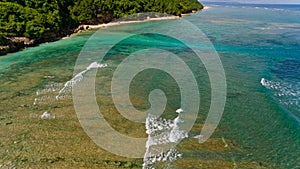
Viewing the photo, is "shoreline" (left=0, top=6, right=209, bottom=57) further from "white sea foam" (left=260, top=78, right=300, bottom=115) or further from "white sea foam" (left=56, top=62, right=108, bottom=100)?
"white sea foam" (left=260, top=78, right=300, bottom=115)

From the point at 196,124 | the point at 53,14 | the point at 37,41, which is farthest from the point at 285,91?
the point at 53,14

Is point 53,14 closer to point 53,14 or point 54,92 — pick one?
point 53,14

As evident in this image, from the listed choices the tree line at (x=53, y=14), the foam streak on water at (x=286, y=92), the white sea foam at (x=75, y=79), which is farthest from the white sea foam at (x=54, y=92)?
the tree line at (x=53, y=14)

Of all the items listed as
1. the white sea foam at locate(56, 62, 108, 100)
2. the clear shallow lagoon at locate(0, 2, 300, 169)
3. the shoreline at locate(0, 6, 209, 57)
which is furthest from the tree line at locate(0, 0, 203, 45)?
the white sea foam at locate(56, 62, 108, 100)

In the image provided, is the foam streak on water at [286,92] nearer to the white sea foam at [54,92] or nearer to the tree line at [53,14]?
the white sea foam at [54,92]

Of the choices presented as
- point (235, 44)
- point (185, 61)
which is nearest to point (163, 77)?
point (185, 61)

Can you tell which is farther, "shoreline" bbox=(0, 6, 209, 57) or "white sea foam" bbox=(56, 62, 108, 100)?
"shoreline" bbox=(0, 6, 209, 57)
